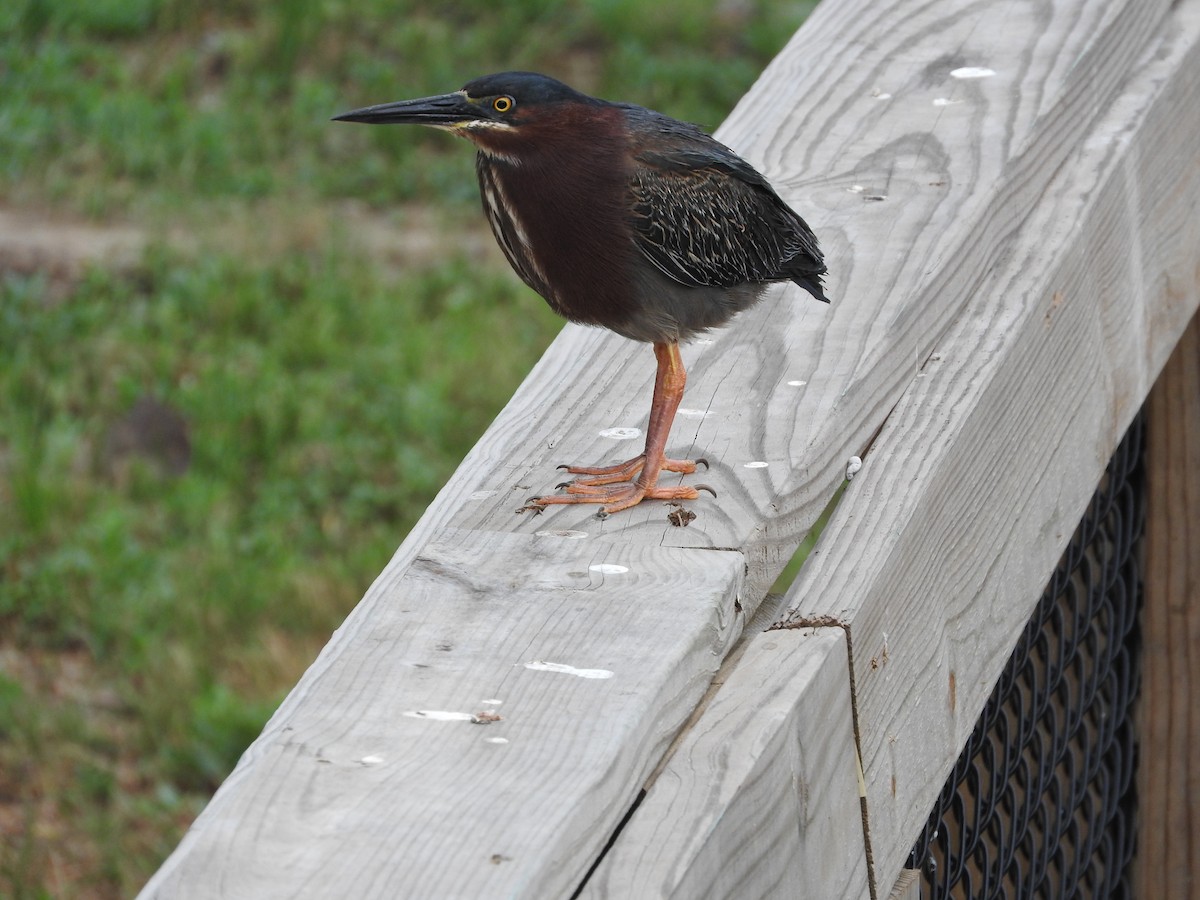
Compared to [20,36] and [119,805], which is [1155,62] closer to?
[119,805]

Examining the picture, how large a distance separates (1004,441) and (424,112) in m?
0.87

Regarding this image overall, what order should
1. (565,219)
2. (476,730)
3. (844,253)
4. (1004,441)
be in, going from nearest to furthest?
(476,730)
(1004,441)
(844,253)
(565,219)

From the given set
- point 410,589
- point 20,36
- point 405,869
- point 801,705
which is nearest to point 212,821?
point 405,869

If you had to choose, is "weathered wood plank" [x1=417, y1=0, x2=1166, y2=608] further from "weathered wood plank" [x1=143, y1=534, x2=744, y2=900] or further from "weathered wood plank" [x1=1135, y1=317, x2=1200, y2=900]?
"weathered wood plank" [x1=1135, y1=317, x2=1200, y2=900]

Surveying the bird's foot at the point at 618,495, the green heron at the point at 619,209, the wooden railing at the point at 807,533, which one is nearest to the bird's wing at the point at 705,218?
the green heron at the point at 619,209

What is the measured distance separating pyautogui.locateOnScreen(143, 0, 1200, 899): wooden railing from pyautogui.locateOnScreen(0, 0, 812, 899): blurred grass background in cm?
253

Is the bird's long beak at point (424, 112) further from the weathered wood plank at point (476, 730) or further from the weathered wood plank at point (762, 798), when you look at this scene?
the weathered wood plank at point (762, 798)

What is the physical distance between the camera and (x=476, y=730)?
1016 mm

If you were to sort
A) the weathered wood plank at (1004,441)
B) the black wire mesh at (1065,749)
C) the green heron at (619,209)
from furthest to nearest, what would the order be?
the green heron at (619,209) → the black wire mesh at (1065,749) → the weathered wood plank at (1004,441)

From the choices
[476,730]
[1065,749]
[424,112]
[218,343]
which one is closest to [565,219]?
[424,112]

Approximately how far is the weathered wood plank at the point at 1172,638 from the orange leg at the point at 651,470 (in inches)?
31.1

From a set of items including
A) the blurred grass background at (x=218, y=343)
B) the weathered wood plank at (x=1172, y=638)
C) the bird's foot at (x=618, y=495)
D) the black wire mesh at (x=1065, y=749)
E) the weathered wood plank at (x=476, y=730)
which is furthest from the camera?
the blurred grass background at (x=218, y=343)

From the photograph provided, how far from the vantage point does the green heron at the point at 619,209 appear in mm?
1980

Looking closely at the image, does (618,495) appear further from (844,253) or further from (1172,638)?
(1172,638)
